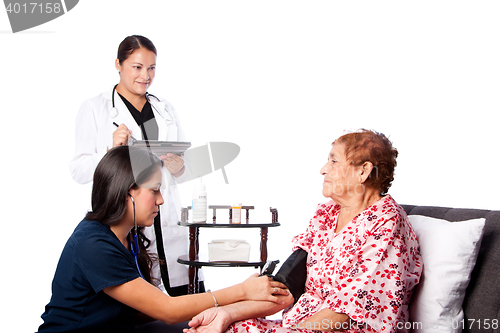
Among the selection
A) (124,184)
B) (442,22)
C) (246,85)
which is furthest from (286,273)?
(442,22)

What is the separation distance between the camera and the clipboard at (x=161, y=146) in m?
1.97

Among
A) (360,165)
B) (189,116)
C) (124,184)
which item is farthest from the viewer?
(189,116)

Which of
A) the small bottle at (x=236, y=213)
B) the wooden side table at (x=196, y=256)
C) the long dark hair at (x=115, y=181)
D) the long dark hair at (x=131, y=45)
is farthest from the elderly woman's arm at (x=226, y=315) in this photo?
the long dark hair at (x=131, y=45)

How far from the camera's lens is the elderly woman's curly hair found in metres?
1.52

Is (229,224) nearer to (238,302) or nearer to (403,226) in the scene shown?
(238,302)

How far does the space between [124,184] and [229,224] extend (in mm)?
1071

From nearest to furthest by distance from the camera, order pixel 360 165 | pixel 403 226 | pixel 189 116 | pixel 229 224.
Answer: pixel 403 226, pixel 360 165, pixel 229 224, pixel 189 116

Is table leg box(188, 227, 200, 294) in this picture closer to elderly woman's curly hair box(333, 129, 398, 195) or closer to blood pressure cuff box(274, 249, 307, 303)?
blood pressure cuff box(274, 249, 307, 303)

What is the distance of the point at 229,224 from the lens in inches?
89.7

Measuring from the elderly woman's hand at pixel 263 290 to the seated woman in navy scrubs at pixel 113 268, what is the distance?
129 millimetres

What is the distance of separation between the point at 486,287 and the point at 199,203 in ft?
4.75

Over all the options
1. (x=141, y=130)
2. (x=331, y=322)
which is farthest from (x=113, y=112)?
(x=331, y=322)

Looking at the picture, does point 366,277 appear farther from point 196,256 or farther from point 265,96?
point 265,96

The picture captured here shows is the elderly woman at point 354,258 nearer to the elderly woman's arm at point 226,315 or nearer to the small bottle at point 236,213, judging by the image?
the elderly woman's arm at point 226,315
